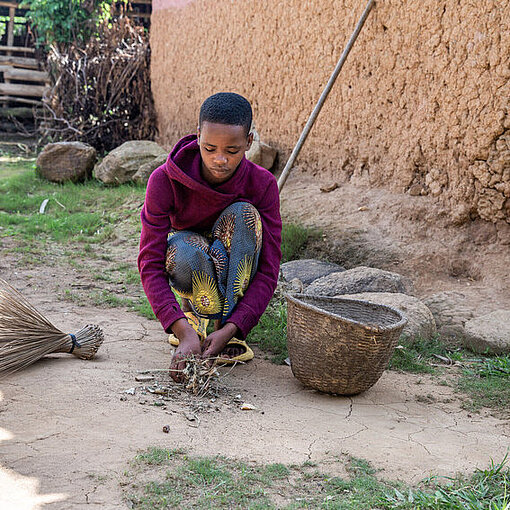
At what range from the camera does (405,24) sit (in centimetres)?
415

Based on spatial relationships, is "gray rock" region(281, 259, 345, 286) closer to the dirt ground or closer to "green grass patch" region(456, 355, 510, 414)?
the dirt ground

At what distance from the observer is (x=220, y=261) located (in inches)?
109

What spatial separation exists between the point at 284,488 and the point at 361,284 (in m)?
1.96

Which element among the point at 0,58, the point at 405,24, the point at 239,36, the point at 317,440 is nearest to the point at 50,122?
the point at 0,58

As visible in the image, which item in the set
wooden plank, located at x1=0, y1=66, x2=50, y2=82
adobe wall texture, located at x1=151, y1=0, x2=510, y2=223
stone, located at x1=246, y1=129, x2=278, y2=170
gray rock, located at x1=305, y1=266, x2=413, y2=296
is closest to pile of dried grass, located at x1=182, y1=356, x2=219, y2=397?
gray rock, located at x1=305, y1=266, x2=413, y2=296

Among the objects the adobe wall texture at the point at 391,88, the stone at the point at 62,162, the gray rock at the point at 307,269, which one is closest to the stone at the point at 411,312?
the gray rock at the point at 307,269

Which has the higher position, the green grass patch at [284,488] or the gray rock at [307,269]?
the green grass patch at [284,488]

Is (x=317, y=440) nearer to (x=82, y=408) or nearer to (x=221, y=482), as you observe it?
(x=221, y=482)

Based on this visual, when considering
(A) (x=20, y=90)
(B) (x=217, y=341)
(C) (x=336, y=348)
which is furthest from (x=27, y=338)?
(A) (x=20, y=90)

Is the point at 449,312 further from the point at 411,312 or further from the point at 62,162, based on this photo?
the point at 62,162

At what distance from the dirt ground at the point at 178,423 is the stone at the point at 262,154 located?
2.37 meters

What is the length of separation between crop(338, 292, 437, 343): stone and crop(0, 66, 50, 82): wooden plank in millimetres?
9377

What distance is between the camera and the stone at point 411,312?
127 inches

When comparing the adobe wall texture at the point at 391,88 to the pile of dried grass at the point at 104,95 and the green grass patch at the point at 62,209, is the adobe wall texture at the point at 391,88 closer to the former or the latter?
the green grass patch at the point at 62,209
